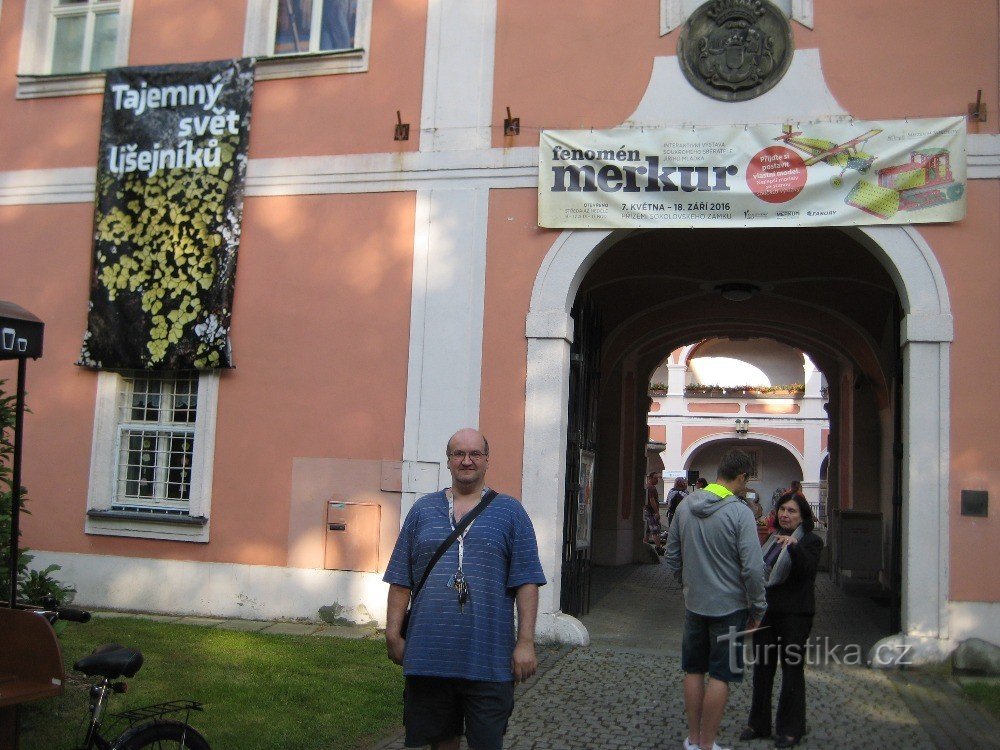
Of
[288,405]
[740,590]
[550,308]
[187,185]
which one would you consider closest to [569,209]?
[550,308]

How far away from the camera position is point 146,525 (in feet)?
35.3

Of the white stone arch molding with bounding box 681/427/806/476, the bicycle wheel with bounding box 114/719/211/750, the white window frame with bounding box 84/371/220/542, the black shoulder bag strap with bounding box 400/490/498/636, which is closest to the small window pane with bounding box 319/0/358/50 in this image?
the white window frame with bounding box 84/371/220/542

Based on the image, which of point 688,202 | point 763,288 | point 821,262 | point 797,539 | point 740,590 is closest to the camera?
point 740,590

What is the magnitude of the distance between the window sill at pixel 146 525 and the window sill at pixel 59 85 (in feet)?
15.1

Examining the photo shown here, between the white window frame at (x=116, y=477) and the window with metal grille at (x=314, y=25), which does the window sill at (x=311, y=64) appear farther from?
the white window frame at (x=116, y=477)

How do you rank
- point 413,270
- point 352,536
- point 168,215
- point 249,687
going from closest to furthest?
point 249,687 → point 352,536 → point 413,270 → point 168,215

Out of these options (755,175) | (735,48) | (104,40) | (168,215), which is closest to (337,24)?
(168,215)

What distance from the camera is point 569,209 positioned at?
994 cm

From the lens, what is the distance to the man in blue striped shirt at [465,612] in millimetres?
4320

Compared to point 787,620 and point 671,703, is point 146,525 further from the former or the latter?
point 787,620

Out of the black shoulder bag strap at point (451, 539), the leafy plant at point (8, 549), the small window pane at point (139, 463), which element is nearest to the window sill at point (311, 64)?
the small window pane at point (139, 463)

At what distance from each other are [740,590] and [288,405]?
5.93 meters

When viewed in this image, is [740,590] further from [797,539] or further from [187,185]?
[187,185]

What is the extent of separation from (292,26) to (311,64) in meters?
0.63
